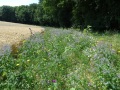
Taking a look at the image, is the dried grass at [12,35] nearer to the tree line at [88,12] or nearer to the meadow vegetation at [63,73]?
the meadow vegetation at [63,73]

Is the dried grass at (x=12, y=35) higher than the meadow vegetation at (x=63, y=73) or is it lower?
lower

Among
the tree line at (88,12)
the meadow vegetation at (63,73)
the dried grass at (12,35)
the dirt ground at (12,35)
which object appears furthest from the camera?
the tree line at (88,12)

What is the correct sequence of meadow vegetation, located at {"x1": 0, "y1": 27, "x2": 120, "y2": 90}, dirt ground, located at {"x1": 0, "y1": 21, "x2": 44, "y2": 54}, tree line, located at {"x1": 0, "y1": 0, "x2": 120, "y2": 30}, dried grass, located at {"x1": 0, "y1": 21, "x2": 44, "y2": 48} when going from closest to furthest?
1. meadow vegetation, located at {"x1": 0, "y1": 27, "x2": 120, "y2": 90}
2. dirt ground, located at {"x1": 0, "y1": 21, "x2": 44, "y2": 54}
3. dried grass, located at {"x1": 0, "y1": 21, "x2": 44, "y2": 48}
4. tree line, located at {"x1": 0, "y1": 0, "x2": 120, "y2": 30}

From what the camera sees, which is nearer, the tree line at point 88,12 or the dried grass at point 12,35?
the dried grass at point 12,35

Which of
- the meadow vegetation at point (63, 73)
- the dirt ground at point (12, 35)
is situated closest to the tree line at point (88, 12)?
the dirt ground at point (12, 35)

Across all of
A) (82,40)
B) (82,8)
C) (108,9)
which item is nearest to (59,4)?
(82,8)

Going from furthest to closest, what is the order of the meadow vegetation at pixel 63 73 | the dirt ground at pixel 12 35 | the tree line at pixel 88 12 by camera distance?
the tree line at pixel 88 12 → the dirt ground at pixel 12 35 → the meadow vegetation at pixel 63 73

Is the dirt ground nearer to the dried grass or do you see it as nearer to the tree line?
the dried grass

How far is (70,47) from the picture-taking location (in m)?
8.30

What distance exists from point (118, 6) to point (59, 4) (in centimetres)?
1188

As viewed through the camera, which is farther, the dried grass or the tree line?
the tree line

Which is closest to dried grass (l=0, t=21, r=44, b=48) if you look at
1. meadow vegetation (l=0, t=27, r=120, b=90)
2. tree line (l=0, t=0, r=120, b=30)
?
meadow vegetation (l=0, t=27, r=120, b=90)

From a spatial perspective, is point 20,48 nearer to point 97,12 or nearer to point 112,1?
point 112,1

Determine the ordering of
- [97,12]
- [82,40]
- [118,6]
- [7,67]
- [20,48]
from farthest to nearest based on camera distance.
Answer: [97,12], [118,6], [82,40], [20,48], [7,67]
